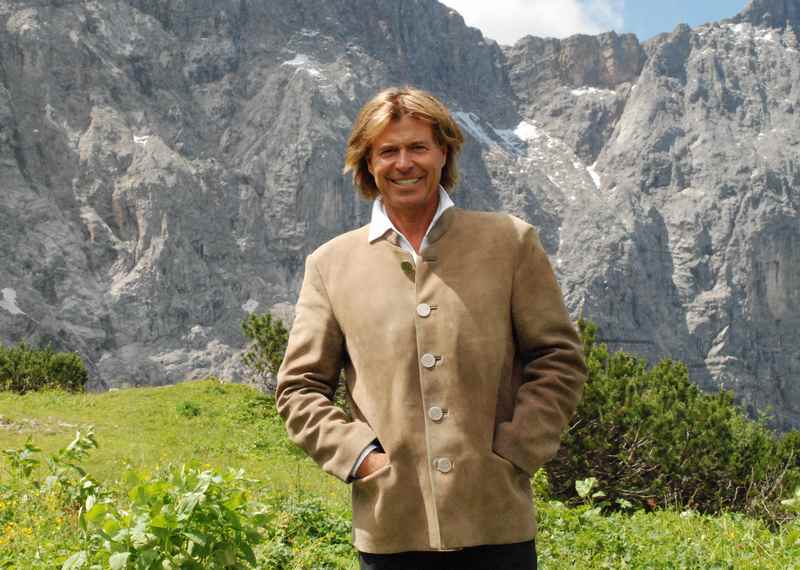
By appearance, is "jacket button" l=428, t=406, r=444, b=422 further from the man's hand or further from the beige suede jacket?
the man's hand

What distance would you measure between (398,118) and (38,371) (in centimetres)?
2614

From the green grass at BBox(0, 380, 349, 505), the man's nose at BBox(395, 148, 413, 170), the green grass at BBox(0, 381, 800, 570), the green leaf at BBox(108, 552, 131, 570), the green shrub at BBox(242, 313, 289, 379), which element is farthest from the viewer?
the green shrub at BBox(242, 313, 289, 379)

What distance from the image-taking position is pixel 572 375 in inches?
124

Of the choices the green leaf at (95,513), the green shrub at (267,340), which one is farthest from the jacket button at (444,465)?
the green shrub at (267,340)

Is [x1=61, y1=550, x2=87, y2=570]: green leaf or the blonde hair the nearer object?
the blonde hair

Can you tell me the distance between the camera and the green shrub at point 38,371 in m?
25.4

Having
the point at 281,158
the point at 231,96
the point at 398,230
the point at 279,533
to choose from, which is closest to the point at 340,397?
the point at 279,533

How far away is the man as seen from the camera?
3039mm

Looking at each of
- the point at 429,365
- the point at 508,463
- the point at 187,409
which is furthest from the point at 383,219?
the point at 187,409

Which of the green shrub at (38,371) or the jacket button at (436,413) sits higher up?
the jacket button at (436,413)

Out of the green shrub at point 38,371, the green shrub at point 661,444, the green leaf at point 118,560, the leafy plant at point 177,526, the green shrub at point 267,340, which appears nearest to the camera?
Answer: the green leaf at point 118,560

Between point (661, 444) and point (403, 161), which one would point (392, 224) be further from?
point (661, 444)

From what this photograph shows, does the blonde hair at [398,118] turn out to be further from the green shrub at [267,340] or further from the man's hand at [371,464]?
the green shrub at [267,340]

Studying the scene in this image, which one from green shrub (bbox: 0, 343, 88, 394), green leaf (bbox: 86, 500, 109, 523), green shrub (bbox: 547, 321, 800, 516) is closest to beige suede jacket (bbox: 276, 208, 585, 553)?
green leaf (bbox: 86, 500, 109, 523)
